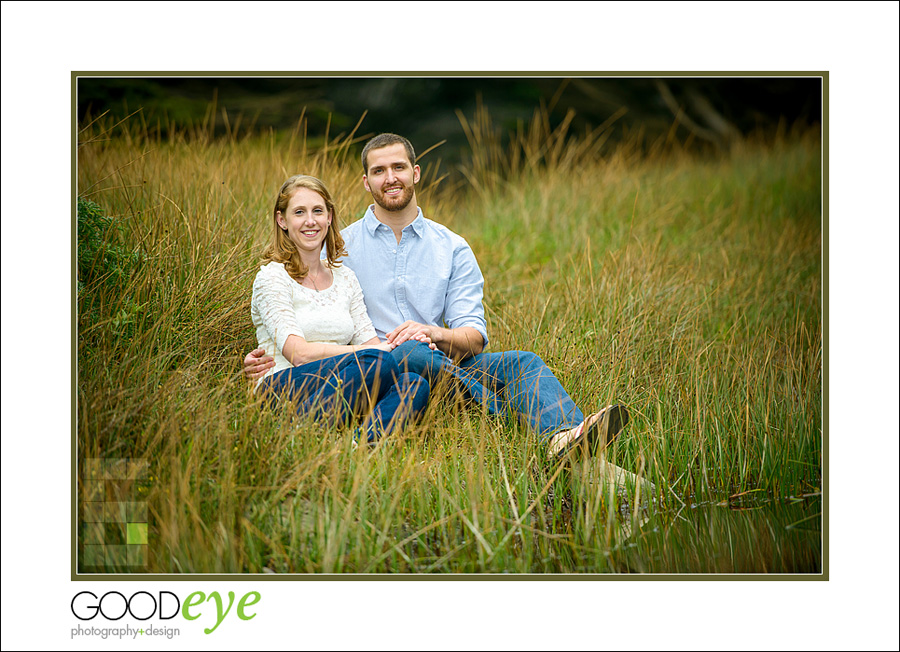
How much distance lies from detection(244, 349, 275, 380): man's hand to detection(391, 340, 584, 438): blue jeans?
456mm

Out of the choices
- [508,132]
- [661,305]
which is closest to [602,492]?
[661,305]

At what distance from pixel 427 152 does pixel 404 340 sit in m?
1.77

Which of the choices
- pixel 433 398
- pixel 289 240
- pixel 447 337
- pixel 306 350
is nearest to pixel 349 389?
pixel 306 350

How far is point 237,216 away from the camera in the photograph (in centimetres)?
324

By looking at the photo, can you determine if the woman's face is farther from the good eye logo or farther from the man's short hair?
the good eye logo

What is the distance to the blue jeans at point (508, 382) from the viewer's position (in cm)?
264

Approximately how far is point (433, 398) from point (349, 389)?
1.07 feet

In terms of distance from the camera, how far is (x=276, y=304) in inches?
101

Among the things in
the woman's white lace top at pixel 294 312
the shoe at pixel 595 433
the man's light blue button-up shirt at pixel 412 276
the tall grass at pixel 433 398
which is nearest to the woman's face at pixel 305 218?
the woman's white lace top at pixel 294 312

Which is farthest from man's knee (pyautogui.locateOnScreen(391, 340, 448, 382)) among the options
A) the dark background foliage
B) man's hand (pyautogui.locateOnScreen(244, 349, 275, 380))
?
the dark background foliage

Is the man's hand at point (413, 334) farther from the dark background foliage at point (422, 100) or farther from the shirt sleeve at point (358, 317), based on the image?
the dark background foliage at point (422, 100)

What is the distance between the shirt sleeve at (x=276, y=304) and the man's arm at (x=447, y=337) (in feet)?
1.18

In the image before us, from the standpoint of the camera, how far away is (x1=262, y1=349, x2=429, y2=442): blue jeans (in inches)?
97.7

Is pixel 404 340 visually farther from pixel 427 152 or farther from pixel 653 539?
pixel 427 152
